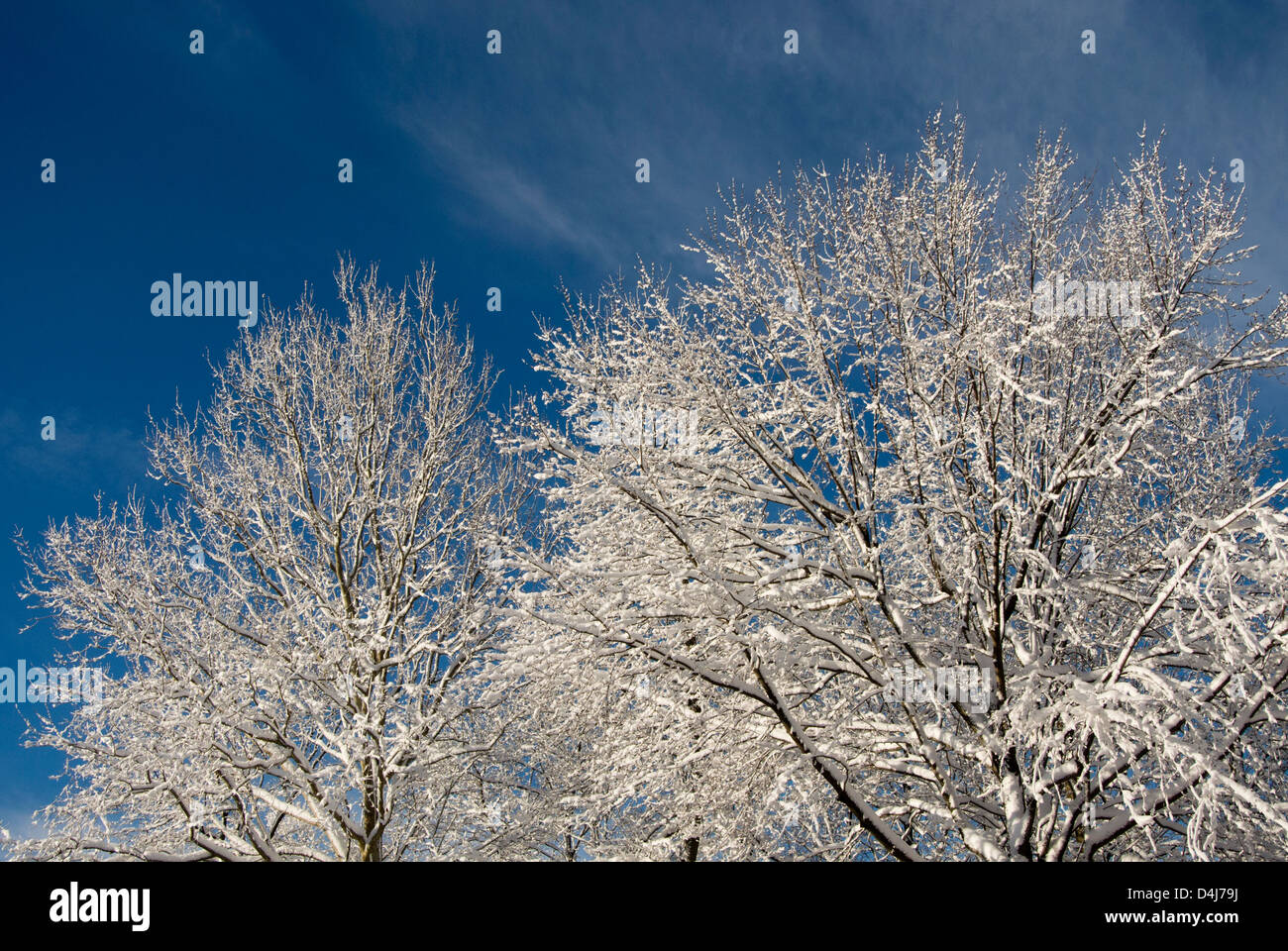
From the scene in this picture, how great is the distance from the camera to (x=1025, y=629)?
8.23 metres

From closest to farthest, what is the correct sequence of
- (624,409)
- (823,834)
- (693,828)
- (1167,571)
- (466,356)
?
(1167,571) → (624,409) → (693,828) → (823,834) → (466,356)

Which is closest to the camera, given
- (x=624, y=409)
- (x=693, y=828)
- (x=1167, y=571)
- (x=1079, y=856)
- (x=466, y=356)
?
(x=1079, y=856)

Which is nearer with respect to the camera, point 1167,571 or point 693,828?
point 1167,571

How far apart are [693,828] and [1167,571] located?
5.06 m

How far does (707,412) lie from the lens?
6980 millimetres

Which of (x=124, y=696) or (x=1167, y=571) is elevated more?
(x=1167, y=571)

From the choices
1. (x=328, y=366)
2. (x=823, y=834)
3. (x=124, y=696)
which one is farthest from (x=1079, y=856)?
(x=328, y=366)
